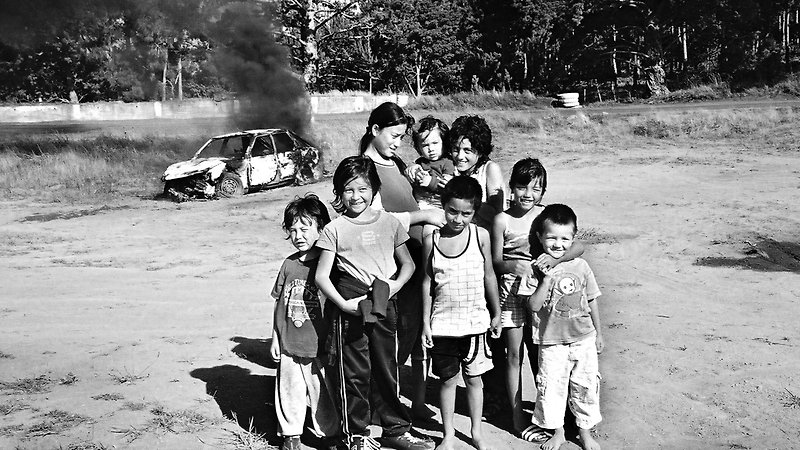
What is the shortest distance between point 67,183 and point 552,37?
135 ft

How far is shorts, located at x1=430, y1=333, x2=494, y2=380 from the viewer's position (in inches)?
214

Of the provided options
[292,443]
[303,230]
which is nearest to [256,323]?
[292,443]

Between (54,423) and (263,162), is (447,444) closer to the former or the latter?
(54,423)

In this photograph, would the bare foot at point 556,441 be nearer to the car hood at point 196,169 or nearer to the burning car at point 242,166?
the burning car at point 242,166

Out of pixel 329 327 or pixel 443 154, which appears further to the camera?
pixel 443 154

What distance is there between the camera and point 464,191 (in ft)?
17.3

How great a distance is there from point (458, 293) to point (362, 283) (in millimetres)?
575

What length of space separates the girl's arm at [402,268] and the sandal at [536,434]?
1.32 m

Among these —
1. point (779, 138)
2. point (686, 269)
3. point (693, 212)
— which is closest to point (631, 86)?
point (779, 138)

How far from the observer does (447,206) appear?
535cm

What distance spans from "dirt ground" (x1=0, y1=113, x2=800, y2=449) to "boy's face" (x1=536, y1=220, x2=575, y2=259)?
129 cm

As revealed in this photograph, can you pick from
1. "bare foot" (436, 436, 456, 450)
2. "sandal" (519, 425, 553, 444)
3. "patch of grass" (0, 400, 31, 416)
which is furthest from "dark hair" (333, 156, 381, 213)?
"patch of grass" (0, 400, 31, 416)

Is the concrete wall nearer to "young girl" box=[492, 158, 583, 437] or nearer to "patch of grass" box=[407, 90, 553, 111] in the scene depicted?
"patch of grass" box=[407, 90, 553, 111]

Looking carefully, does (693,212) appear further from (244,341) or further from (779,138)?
(779,138)
